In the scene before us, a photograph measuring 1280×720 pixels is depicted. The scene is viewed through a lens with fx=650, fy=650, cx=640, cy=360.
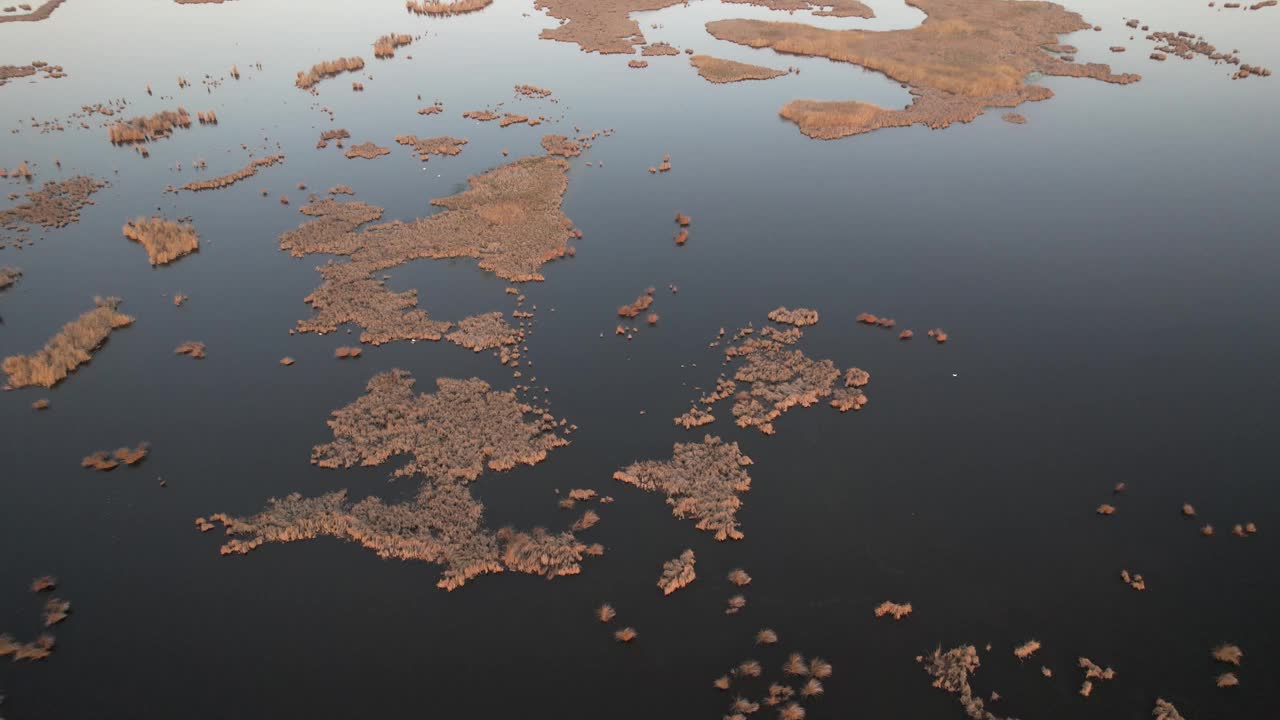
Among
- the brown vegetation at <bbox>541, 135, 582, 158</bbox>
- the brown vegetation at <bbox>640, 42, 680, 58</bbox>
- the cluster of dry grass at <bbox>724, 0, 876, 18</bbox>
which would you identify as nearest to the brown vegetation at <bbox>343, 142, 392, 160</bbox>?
the brown vegetation at <bbox>541, 135, 582, 158</bbox>

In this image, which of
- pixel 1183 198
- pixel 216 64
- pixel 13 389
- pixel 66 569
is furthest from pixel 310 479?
pixel 216 64

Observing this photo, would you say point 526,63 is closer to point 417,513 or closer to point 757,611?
point 417,513

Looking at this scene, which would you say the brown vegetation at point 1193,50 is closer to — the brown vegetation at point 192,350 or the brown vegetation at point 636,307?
the brown vegetation at point 636,307

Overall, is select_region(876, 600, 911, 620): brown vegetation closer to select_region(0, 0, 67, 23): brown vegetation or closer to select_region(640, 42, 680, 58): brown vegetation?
select_region(640, 42, 680, 58): brown vegetation

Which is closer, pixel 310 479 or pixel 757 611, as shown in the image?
pixel 757 611

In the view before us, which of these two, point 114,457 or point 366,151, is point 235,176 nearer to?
point 366,151

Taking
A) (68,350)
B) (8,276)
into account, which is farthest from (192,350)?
(8,276)

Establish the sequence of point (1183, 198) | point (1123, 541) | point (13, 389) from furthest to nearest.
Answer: point (1183, 198) → point (13, 389) → point (1123, 541)
